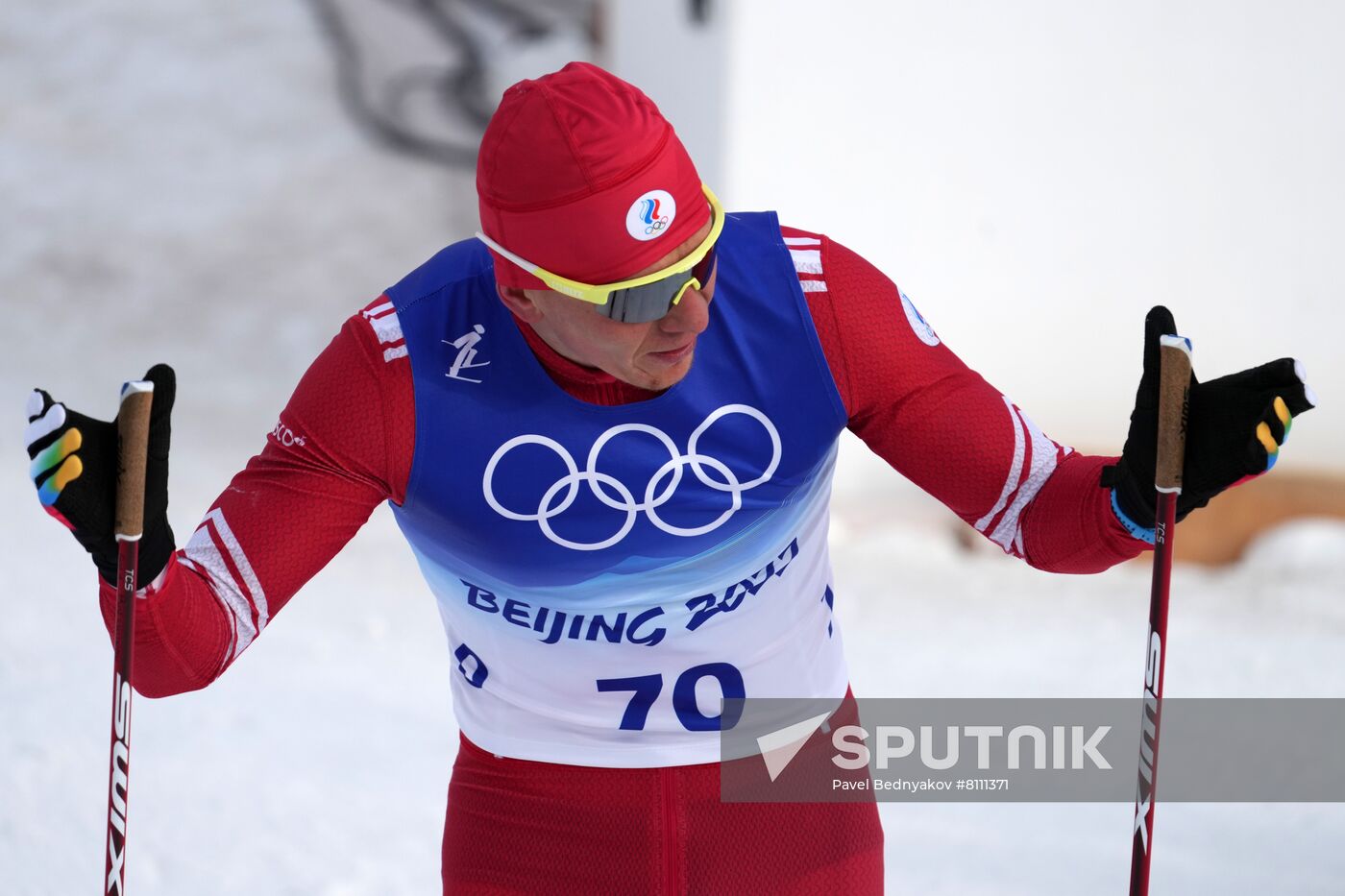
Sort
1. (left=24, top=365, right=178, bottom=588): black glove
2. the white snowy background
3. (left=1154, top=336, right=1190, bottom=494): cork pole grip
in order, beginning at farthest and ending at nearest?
the white snowy background, (left=1154, top=336, right=1190, bottom=494): cork pole grip, (left=24, top=365, right=178, bottom=588): black glove

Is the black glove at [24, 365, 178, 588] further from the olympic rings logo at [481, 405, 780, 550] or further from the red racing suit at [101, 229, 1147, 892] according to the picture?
the olympic rings logo at [481, 405, 780, 550]

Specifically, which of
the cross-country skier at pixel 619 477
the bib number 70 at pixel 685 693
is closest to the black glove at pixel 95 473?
the cross-country skier at pixel 619 477

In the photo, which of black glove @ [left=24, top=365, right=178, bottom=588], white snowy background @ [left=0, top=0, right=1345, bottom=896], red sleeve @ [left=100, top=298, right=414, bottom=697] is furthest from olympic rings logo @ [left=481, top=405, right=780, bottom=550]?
white snowy background @ [left=0, top=0, right=1345, bottom=896]

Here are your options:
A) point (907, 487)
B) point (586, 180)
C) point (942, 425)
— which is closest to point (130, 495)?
point (586, 180)

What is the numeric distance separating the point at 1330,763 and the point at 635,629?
2914mm

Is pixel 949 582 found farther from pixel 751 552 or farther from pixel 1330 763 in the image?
pixel 751 552

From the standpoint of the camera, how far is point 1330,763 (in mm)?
4215

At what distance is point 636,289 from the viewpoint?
1783 mm

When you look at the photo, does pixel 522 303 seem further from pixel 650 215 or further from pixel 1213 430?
pixel 1213 430

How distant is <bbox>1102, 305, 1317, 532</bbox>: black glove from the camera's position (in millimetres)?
1736

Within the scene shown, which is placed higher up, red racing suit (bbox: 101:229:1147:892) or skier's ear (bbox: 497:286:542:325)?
skier's ear (bbox: 497:286:542:325)

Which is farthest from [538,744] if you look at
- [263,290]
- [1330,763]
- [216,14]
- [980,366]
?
[216,14]

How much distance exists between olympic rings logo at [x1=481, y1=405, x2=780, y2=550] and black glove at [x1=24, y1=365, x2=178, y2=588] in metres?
0.37

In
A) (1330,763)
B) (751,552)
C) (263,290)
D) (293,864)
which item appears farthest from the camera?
(263,290)
